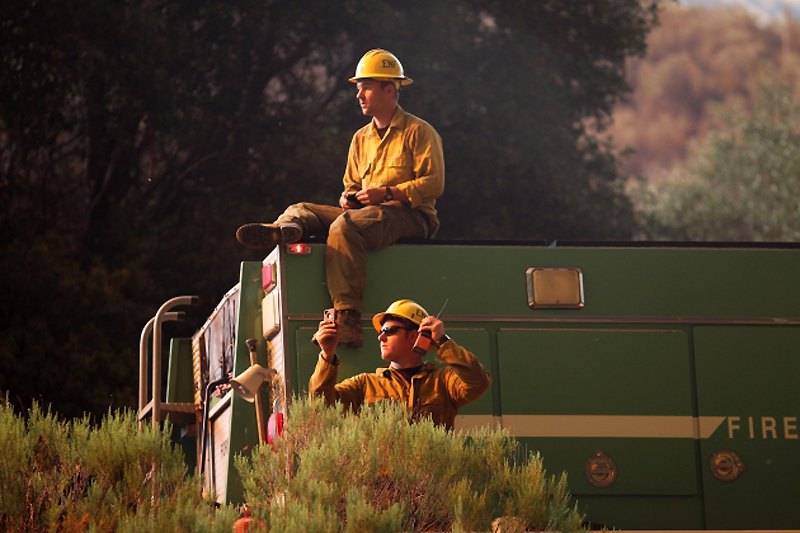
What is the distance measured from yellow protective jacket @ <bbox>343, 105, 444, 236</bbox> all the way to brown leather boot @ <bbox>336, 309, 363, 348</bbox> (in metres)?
1.00

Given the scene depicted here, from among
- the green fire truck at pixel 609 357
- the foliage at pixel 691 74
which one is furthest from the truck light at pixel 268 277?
the foliage at pixel 691 74

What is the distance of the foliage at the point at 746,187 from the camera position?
46.1 meters

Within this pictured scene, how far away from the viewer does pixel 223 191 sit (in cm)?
2558

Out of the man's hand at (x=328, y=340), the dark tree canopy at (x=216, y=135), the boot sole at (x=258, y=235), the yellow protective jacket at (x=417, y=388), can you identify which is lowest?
the yellow protective jacket at (x=417, y=388)

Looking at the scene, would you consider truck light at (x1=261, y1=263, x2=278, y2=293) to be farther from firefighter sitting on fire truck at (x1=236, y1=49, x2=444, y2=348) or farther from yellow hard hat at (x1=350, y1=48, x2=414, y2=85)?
yellow hard hat at (x1=350, y1=48, x2=414, y2=85)

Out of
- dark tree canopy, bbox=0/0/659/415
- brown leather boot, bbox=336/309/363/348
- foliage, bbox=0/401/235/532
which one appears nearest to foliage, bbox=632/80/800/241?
dark tree canopy, bbox=0/0/659/415

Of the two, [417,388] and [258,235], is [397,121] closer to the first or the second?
[258,235]

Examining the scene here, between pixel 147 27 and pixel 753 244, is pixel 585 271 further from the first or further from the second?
pixel 147 27

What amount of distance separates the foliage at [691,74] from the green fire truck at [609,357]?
98400mm

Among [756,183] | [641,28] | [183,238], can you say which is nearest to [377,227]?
[183,238]

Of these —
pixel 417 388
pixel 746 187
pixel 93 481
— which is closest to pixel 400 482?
pixel 417 388

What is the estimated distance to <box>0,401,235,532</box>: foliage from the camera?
7.59 metres

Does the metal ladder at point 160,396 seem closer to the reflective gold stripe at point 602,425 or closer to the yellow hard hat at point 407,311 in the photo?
the yellow hard hat at point 407,311

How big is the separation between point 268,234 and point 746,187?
152ft
